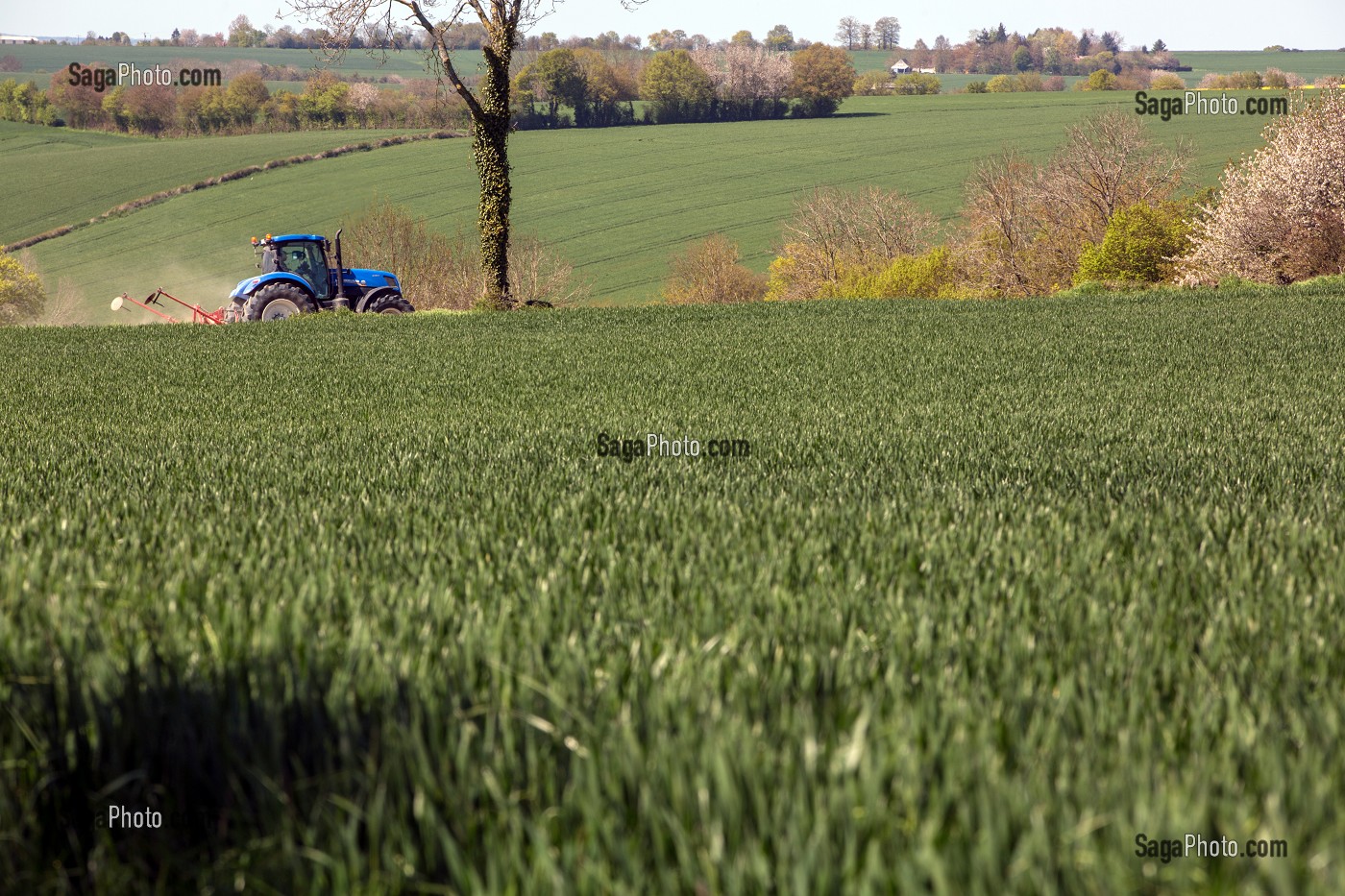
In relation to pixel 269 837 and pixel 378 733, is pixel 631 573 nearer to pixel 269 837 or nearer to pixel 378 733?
pixel 378 733

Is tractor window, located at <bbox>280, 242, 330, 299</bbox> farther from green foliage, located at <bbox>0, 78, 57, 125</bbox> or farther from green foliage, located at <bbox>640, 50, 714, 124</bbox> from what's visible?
green foliage, located at <bbox>0, 78, 57, 125</bbox>

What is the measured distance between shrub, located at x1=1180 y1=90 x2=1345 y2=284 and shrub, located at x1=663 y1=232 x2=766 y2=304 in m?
26.9

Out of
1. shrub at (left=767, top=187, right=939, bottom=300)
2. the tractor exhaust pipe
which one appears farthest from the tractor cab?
shrub at (left=767, top=187, right=939, bottom=300)

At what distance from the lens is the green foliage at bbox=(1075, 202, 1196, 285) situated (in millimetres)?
41781

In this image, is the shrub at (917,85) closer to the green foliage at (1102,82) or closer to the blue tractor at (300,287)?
the green foliage at (1102,82)

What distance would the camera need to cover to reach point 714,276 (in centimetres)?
5962

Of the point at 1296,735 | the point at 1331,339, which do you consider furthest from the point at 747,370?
the point at 1296,735

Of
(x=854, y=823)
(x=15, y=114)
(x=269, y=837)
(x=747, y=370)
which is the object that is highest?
(x=15, y=114)

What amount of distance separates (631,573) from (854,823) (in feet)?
6.02

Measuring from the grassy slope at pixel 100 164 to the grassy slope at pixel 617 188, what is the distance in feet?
14.9

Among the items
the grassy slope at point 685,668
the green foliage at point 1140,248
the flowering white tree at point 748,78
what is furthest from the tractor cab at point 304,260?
the flowering white tree at point 748,78

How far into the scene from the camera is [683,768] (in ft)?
5.38

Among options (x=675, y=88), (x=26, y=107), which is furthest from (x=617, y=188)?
(x=26, y=107)

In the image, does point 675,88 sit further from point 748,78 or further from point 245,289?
point 245,289
